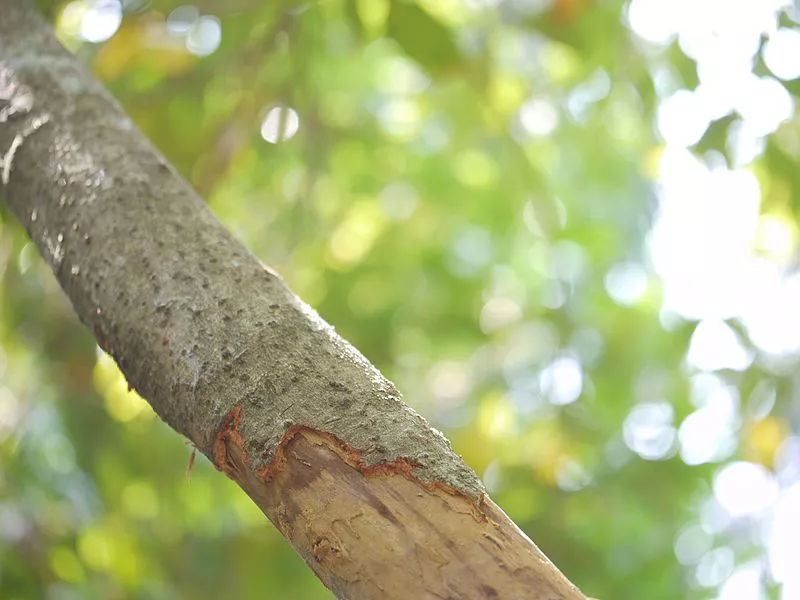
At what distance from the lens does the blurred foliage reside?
117cm

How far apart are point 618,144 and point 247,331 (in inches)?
55.5

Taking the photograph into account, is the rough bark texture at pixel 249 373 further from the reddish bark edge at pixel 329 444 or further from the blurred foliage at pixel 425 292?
the blurred foliage at pixel 425 292

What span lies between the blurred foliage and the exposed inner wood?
0.72 metres

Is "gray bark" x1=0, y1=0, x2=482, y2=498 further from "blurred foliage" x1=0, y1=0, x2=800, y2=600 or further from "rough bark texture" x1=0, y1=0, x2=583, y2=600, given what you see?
"blurred foliage" x1=0, y1=0, x2=800, y2=600

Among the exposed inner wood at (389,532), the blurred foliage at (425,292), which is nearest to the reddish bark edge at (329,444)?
the exposed inner wood at (389,532)

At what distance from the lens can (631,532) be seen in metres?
1.53

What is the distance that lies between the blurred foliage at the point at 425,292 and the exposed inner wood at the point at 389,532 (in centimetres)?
72

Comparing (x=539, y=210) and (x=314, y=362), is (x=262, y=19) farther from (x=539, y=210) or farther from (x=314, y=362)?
(x=314, y=362)

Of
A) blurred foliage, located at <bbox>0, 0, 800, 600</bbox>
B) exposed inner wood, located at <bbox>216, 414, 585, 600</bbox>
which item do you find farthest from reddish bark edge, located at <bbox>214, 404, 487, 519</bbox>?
blurred foliage, located at <bbox>0, 0, 800, 600</bbox>

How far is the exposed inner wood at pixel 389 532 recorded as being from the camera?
36 cm

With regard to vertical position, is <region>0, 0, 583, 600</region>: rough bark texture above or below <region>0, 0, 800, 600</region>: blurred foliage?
above

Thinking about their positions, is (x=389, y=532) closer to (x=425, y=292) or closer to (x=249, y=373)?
(x=249, y=373)

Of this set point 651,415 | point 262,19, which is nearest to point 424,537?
point 262,19

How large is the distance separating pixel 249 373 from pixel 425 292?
3.63 feet
